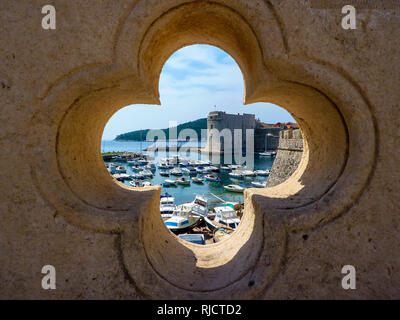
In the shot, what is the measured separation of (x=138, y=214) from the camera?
204 centimetres

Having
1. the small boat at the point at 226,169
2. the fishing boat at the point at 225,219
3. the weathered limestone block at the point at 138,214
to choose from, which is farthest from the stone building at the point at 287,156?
the small boat at the point at 226,169

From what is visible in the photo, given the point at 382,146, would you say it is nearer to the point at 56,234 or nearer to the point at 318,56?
the point at 318,56

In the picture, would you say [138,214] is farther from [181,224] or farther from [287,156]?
[181,224]

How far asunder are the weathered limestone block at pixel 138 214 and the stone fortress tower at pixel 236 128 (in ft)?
139

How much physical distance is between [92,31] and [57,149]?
1.09 metres

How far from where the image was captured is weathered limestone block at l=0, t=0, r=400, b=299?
73.7 inches

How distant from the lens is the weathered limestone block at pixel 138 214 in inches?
73.7

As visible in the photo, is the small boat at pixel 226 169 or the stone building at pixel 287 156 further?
the small boat at pixel 226 169

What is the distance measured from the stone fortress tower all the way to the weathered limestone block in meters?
42.2

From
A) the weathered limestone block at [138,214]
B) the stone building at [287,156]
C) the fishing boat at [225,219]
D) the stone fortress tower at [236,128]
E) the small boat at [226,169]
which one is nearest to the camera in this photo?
the weathered limestone block at [138,214]

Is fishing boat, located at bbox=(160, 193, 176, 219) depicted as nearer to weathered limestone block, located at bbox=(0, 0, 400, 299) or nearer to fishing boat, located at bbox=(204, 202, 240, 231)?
fishing boat, located at bbox=(204, 202, 240, 231)

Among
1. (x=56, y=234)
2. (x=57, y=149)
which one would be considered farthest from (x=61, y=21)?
(x=56, y=234)

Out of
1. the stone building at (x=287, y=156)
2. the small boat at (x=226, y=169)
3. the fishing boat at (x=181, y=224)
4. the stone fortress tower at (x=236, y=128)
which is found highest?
the stone fortress tower at (x=236, y=128)

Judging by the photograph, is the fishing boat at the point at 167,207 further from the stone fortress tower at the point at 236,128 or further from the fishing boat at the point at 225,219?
the stone fortress tower at the point at 236,128
